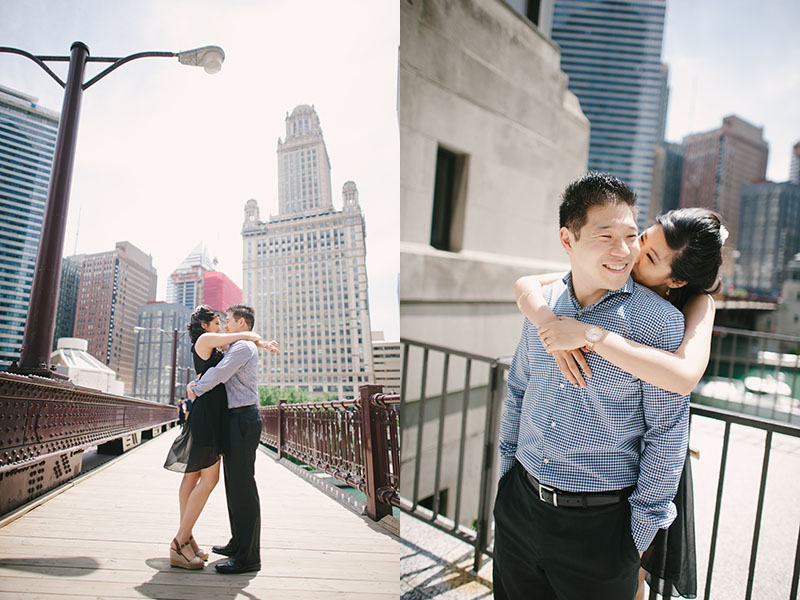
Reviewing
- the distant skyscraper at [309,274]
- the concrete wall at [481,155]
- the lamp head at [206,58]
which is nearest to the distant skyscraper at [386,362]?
the distant skyscraper at [309,274]

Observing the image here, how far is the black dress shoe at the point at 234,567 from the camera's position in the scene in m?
1.61

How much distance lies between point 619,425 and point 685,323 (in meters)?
0.31

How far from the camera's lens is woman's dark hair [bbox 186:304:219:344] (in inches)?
64.5

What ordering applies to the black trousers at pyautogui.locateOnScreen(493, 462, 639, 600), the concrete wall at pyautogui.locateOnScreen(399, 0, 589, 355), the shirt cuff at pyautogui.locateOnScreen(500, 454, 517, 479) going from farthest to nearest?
the concrete wall at pyautogui.locateOnScreen(399, 0, 589, 355), the shirt cuff at pyautogui.locateOnScreen(500, 454, 517, 479), the black trousers at pyautogui.locateOnScreen(493, 462, 639, 600)

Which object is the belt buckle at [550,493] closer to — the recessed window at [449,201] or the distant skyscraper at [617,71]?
the recessed window at [449,201]

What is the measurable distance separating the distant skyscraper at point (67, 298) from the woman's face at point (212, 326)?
0.45 meters

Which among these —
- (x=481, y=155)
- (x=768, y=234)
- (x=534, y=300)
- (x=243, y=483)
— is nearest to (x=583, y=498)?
(x=534, y=300)

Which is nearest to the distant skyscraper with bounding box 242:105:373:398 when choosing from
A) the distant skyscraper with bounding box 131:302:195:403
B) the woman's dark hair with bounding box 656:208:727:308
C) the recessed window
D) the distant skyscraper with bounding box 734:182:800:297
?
the distant skyscraper with bounding box 131:302:195:403

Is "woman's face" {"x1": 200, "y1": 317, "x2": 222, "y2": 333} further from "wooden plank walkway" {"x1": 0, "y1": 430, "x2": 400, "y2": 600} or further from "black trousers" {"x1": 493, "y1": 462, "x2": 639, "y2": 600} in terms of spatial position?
"black trousers" {"x1": 493, "y1": 462, "x2": 639, "y2": 600}

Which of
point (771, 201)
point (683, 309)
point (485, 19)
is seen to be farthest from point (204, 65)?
point (771, 201)

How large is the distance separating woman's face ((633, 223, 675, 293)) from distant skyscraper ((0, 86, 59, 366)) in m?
1.96

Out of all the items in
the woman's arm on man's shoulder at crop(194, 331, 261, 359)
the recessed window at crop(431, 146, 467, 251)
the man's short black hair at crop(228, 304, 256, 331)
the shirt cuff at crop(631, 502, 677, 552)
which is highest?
the recessed window at crop(431, 146, 467, 251)

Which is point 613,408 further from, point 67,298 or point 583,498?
point 67,298

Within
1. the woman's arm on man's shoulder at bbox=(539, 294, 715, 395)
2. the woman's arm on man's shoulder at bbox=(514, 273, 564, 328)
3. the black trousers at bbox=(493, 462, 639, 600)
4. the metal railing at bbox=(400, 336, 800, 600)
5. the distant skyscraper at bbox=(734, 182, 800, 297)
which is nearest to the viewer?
the woman's arm on man's shoulder at bbox=(539, 294, 715, 395)
